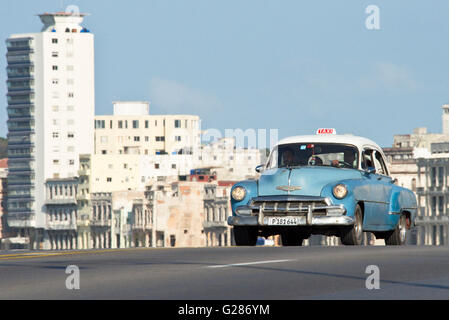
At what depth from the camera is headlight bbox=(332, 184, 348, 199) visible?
3044 cm

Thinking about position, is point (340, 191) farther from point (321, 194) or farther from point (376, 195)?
point (376, 195)

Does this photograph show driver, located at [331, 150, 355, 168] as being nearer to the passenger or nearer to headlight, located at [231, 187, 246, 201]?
the passenger

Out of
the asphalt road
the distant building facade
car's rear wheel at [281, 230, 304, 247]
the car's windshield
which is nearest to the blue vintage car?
the car's windshield

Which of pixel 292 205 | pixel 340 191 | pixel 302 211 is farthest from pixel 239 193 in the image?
pixel 340 191

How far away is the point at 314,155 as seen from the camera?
3200 centimetres

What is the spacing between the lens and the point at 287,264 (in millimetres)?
23094

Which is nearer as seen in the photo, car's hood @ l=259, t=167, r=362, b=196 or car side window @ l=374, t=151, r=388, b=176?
car's hood @ l=259, t=167, r=362, b=196

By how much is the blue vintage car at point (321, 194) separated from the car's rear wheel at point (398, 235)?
21mm

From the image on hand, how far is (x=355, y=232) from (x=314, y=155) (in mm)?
1822

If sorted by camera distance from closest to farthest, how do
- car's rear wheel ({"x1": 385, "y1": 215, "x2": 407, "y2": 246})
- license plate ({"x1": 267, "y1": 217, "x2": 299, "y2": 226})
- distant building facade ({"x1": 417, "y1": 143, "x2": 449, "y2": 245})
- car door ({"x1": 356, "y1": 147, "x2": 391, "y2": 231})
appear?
1. license plate ({"x1": 267, "y1": 217, "x2": 299, "y2": 226})
2. car door ({"x1": 356, "y1": 147, "x2": 391, "y2": 231})
3. car's rear wheel ({"x1": 385, "y1": 215, "x2": 407, "y2": 246})
4. distant building facade ({"x1": 417, "y1": 143, "x2": 449, "y2": 245})
